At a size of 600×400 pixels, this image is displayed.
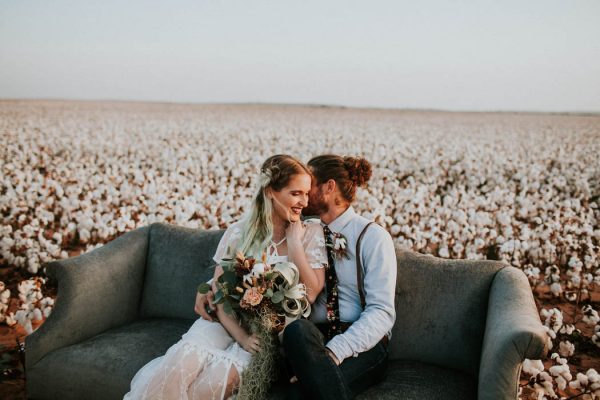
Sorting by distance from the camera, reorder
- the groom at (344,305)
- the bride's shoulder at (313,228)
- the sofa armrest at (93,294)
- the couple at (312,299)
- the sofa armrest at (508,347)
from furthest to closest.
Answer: the sofa armrest at (93,294)
the bride's shoulder at (313,228)
the couple at (312,299)
the groom at (344,305)
the sofa armrest at (508,347)

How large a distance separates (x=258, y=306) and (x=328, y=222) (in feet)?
3.14

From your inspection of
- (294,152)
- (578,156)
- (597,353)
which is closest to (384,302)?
(597,353)

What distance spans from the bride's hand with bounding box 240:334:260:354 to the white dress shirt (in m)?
0.44

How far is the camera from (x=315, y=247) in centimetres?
337

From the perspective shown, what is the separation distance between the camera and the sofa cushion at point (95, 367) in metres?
3.56

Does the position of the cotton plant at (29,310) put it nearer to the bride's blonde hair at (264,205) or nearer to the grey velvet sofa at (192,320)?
the grey velvet sofa at (192,320)

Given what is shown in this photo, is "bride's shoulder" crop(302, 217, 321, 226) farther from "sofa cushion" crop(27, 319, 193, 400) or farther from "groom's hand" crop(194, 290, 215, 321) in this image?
"sofa cushion" crop(27, 319, 193, 400)

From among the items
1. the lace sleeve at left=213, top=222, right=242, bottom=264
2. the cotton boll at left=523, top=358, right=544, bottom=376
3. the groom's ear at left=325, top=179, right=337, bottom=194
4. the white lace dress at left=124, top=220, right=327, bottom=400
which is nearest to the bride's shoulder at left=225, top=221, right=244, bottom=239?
the lace sleeve at left=213, top=222, right=242, bottom=264

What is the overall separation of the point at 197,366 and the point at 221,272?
63 cm

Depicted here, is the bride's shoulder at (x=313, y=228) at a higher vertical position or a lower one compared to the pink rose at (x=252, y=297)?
higher

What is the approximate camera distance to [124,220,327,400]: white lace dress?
2967 mm

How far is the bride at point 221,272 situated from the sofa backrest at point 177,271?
877mm

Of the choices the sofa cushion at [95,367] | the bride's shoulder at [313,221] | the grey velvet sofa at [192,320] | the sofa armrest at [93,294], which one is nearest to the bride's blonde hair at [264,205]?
the bride's shoulder at [313,221]

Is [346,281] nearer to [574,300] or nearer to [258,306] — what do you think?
[258,306]
